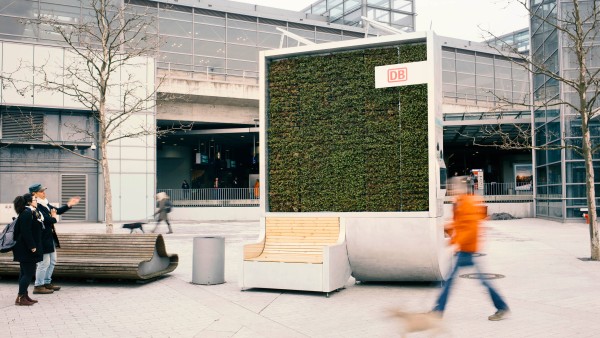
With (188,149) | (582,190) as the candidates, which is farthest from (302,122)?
(188,149)

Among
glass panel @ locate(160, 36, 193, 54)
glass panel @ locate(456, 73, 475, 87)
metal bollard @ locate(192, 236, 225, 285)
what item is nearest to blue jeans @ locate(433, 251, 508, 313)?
metal bollard @ locate(192, 236, 225, 285)

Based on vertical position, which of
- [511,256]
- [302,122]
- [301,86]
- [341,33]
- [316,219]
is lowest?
[511,256]

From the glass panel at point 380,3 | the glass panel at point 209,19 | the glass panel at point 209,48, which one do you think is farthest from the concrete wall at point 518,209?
the glass panel at point 380,3

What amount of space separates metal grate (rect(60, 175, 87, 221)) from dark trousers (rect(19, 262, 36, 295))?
22372mm

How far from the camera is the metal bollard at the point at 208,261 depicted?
32.9ft

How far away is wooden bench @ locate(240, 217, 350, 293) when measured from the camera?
8.79 metres

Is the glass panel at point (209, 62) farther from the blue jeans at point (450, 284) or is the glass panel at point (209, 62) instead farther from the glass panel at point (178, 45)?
the blue jeans at point (450, 284)

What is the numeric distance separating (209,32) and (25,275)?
1219 inches

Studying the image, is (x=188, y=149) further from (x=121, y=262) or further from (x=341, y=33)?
(x=121, y=262)

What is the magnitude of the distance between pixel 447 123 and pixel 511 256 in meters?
22.8

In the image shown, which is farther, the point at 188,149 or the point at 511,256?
the point at 188,149

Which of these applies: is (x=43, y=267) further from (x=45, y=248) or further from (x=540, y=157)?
(x=540, y=157)

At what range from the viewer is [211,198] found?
112 ft

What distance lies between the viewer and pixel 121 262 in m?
9.76
